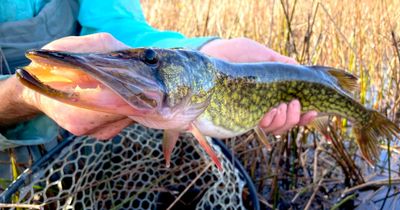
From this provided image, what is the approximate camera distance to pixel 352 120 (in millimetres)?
2109

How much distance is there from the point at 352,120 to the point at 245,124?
66cm

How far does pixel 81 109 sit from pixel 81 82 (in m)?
0.29

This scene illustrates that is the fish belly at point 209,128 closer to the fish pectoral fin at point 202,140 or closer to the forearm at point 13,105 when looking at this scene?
the fish pectoral fin at point 202,140

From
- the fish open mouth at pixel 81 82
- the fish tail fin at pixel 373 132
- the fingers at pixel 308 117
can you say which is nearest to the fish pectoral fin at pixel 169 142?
the fish open mouth at pixel 81 82

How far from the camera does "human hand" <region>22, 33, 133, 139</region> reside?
1.43 meters

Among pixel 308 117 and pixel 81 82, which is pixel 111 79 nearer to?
pixel 81 82

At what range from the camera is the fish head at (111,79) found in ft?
3.38

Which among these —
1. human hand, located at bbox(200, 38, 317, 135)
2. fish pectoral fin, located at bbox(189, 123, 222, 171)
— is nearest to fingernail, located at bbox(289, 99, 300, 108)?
human hand, located at bbox(200, 38, 317, 135)

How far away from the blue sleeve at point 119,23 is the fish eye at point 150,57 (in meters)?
1.08

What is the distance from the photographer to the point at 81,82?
1141 millimetres

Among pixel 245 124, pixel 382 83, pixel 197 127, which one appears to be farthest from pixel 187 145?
pixel 382 83

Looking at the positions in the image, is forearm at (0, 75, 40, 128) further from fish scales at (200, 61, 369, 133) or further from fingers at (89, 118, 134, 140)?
fish scales at (200, 61, 369, 133)

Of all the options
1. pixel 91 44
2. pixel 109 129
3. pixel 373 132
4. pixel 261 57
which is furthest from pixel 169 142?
pixel 373 132

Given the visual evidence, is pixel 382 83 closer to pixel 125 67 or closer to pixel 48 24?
pixel 48 24
